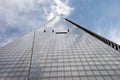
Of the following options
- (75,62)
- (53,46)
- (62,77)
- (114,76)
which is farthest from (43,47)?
(114,76)

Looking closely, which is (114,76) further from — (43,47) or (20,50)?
(20,50)

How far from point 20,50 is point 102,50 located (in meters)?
40.5

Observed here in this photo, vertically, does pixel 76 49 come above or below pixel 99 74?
above

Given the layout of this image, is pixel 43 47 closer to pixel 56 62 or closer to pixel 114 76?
pixel 56 62

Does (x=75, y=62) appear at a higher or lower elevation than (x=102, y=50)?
lower

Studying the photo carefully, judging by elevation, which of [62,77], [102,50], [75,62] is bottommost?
[62,77]

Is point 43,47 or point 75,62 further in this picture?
point 43,47

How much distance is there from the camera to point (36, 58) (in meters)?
79.9

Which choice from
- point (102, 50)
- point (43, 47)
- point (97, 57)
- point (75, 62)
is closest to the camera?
point (75, 62)

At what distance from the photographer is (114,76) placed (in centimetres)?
Answer: 6091

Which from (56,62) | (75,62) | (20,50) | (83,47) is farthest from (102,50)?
(20,50)

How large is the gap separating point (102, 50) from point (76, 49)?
40.5ft

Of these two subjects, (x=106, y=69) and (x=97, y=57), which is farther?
(x=97, y=57)

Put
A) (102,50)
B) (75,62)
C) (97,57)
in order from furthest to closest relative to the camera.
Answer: (102,50) < (97,57) < (75,62)
